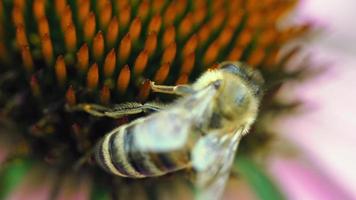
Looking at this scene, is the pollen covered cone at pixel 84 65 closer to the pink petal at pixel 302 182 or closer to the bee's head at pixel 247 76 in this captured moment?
the bee's head at pixel 247 76

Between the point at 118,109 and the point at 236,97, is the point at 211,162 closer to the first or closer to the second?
the point at 236,97

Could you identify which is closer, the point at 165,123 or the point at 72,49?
the point at 165,123

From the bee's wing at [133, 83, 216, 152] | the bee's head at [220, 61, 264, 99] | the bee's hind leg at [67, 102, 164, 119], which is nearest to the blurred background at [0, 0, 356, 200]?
the bee's hind leg at [67, 102, 164, 119]

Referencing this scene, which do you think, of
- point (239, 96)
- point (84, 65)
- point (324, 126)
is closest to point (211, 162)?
point (239, 96)

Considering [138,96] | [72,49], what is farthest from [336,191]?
[72,49]

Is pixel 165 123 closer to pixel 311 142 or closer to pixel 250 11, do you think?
pixel 250 11

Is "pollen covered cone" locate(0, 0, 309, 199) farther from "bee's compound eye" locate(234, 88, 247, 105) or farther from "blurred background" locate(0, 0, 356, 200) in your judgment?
"bee's compound eye" locate(234, 88, 247, 105)

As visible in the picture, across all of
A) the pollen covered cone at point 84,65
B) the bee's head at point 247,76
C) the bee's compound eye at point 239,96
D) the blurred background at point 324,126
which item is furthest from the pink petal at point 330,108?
the bee's compound eye at point 239,96
